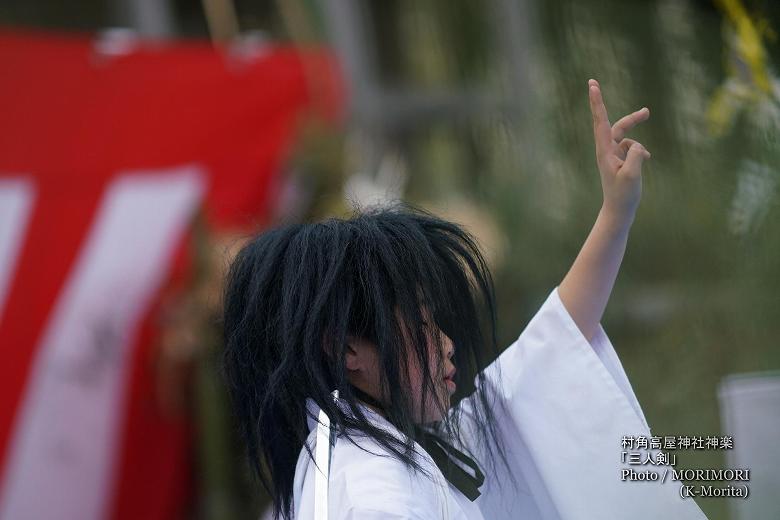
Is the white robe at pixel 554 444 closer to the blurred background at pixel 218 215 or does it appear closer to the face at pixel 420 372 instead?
the face at pixel 420 372

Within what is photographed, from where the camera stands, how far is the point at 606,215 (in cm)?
122

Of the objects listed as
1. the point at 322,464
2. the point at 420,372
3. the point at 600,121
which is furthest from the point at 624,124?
the point at 322,464

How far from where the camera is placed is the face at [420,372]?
1.17 metres

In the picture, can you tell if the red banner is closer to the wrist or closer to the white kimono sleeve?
the white kimono sleeve

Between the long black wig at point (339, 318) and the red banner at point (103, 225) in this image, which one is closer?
the long black wig at point (339, 318)

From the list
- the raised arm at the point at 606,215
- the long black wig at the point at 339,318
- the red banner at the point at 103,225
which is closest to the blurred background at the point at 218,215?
the red banner at the point at 103,225

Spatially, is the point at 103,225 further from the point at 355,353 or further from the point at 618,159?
the point at 618,159

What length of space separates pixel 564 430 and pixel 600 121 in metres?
0.38

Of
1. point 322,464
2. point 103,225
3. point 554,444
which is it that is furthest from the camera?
point 103,225

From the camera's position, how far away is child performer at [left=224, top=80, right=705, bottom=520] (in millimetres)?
1149

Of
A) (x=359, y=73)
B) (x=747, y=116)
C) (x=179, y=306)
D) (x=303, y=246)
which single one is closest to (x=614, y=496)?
(x=303, y=246)

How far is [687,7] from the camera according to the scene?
1.98 metres

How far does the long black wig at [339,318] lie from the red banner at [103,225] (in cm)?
133

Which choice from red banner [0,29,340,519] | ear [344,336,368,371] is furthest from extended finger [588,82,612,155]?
red banner [0,29,340,519]
